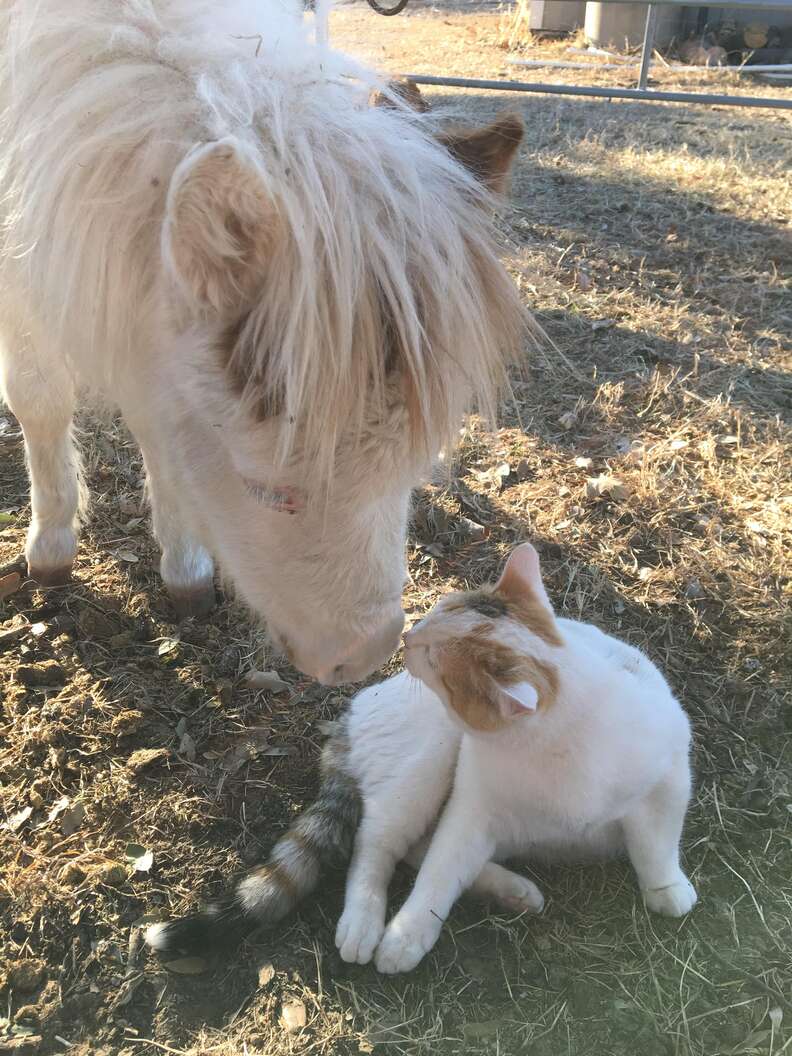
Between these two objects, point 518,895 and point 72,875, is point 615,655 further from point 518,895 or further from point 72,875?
point 72,875

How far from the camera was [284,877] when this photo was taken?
6.77ft

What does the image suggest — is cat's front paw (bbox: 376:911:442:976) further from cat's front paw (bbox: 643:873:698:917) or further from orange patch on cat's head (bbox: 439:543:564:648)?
orange patch on cat's head (bbox: 439:543:564:648)

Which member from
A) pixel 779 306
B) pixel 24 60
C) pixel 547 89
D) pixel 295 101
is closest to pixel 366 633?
pixel 295 101

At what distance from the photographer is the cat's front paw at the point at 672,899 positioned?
6.88ft

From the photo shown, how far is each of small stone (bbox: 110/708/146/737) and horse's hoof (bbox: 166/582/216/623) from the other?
1.52 feet

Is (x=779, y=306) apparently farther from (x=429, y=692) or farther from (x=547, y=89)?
(x=429, y=692)

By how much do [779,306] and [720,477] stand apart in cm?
178

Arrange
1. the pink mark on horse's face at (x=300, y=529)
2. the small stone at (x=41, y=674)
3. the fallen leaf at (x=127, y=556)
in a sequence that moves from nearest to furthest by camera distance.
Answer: the pink mark on horse's face at (x=300, y=529)
the small stone at (x=41, y=674)
the fallen leaf at (x=127, y=556)

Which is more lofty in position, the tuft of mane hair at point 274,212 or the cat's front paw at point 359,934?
the tuft of mane hair at point 274,212

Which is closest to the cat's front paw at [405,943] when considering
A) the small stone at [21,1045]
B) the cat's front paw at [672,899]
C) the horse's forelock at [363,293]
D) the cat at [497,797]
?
the cat at [497,797]

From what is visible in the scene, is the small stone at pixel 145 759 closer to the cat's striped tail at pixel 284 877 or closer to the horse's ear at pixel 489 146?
the cat's striped tail at pixel 284 877

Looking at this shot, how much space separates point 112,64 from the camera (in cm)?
163

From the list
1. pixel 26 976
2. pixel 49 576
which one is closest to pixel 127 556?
pixel 49 576

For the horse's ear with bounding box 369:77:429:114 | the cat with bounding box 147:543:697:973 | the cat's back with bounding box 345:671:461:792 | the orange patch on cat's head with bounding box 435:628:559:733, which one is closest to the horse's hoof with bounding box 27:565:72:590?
the cat's back with bounding box 345:671:461:792
